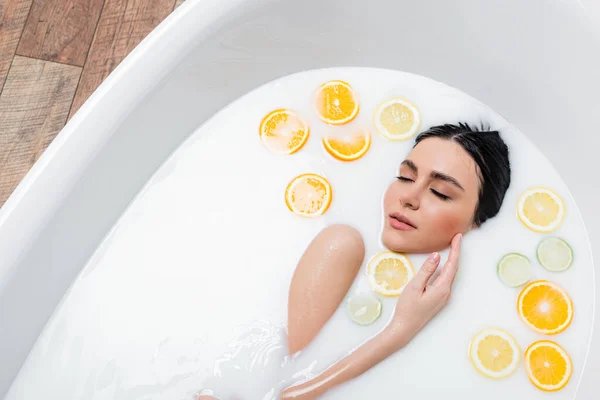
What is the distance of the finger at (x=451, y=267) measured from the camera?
1.55 m

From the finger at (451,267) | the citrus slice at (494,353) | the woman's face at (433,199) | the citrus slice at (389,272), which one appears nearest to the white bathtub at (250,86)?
the citrus slice at (494,353)

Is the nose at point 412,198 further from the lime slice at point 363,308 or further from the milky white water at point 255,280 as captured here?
the lime slice at point 363,308

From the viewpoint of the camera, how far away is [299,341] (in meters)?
1.54

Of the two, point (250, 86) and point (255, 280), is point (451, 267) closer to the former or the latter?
point (255, 280)

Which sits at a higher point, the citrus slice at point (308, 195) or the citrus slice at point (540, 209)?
the citrus slice at point (308, 195)

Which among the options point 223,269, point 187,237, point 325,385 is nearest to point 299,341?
point 325,385

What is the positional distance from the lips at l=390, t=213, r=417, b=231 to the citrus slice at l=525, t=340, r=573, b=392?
1.40ft

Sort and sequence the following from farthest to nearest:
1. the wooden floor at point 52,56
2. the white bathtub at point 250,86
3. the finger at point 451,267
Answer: the wooden floor at point 52,56 → the finger at point 451,267 → the white bathtub at point 250,86

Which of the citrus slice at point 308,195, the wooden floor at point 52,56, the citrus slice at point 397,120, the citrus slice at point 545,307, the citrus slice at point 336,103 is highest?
the wooden floor at point 52,56

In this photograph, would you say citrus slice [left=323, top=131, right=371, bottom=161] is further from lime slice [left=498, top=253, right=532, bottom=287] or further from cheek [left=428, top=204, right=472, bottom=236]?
lime slice [left=498, top=253, right=532, bottom=287]

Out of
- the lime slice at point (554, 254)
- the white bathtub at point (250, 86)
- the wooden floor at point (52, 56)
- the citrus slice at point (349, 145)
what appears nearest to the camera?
the white bathtub at point (250, 86)

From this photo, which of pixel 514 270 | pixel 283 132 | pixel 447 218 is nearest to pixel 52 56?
pixel 283 132

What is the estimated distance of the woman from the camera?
1.53 meters

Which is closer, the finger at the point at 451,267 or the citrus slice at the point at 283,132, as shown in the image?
the finger at the point at 451,267
